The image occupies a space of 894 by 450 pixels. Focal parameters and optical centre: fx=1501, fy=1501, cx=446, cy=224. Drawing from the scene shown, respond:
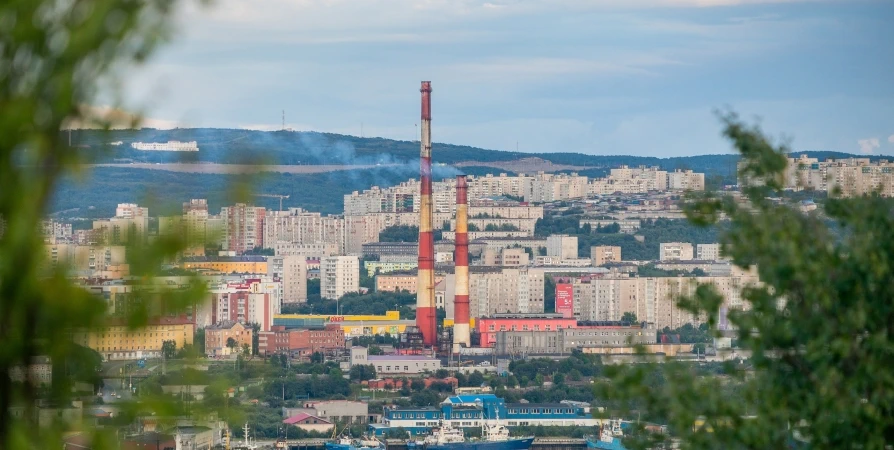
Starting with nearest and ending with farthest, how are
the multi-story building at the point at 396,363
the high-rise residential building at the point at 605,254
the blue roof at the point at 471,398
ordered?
the blue roof at the point at 471,398 < the multi-story building at the point at 396,363 < the high-rise residential building at the point at 605,254

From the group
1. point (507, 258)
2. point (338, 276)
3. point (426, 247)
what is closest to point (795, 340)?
point (426, 247)

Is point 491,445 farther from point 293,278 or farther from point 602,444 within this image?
point 293,278

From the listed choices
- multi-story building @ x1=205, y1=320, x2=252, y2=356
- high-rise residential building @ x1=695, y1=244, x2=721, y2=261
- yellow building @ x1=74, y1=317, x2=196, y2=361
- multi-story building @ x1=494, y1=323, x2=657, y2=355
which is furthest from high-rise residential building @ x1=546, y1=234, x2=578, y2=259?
yellow building @ x1=74, y1=317, x2=196, y2=361

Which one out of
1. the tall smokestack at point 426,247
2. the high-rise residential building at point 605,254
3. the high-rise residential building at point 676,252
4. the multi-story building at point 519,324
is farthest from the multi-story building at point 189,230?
the high-rise residential building at point 605,254

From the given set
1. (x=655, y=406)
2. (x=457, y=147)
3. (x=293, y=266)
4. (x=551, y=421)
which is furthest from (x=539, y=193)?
(x=655, y=406)

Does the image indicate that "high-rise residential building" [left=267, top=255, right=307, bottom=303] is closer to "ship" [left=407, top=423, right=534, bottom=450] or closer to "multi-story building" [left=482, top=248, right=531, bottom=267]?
"multi-story building" [left=482, top=248, right=531, bottom=267]

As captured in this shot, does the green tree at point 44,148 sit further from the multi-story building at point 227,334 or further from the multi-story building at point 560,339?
the multi-story building at point 560,339

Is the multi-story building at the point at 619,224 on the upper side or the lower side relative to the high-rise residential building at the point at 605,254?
upper
